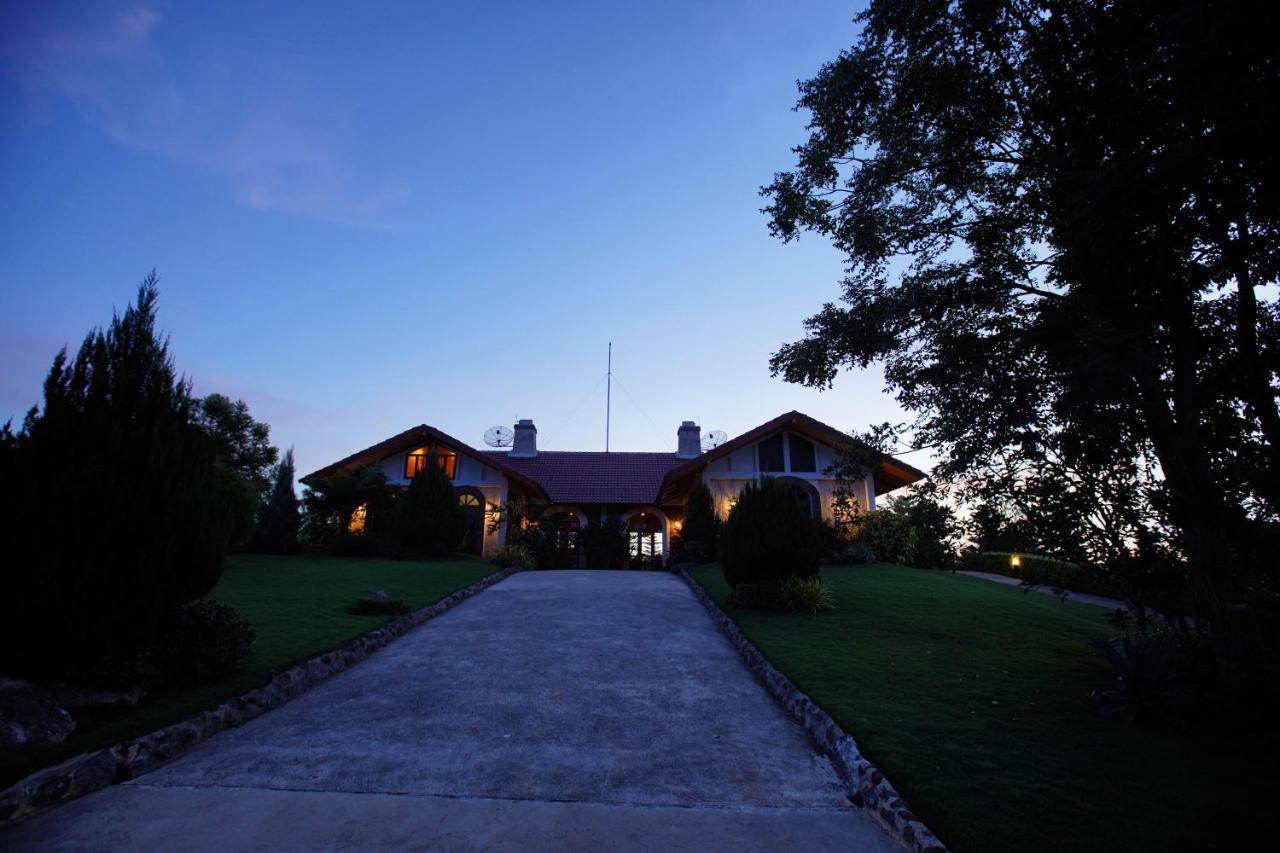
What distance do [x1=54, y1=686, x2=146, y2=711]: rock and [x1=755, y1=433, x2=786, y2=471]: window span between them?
60.9ft

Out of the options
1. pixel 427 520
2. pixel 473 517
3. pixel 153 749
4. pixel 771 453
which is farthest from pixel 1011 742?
pixel 473 517

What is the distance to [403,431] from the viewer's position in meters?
23.3

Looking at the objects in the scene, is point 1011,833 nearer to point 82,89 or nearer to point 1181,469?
point 1181,469

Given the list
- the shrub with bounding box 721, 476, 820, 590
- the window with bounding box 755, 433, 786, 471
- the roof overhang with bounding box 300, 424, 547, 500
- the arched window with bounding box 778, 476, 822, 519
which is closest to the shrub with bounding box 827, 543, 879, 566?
the arched window with bounding box 778, 476, 822, 519

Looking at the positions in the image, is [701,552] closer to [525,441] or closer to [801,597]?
[801,597]

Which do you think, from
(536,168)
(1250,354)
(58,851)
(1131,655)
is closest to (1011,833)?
(1131,655)

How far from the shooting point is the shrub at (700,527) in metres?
19.4

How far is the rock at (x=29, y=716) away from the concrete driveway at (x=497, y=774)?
0.96 meters

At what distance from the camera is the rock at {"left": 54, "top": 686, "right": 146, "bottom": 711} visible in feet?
15.6

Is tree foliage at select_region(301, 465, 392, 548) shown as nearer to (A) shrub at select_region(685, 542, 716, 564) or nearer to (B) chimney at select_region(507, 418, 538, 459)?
(B) chimney at select_region(507, 418, 538, 459)

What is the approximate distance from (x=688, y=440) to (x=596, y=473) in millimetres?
5274

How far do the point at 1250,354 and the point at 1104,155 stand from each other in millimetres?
2174

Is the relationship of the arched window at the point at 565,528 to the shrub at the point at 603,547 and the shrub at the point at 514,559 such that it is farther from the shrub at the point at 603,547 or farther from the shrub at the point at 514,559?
the shrub at the point at 514,559

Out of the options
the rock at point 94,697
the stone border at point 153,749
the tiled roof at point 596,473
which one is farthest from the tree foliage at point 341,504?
the rock at point 94,697
